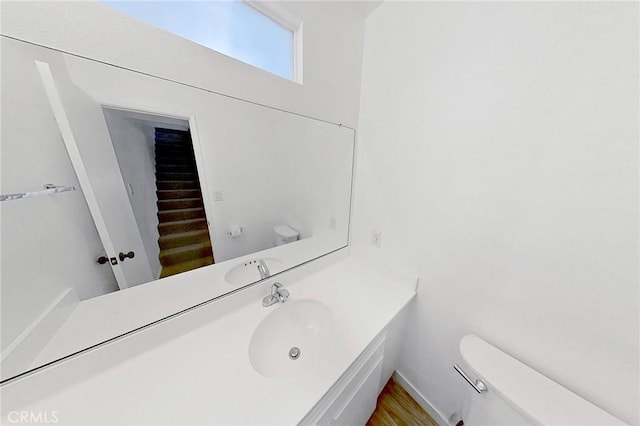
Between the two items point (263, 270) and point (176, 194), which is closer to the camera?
point (176, 194)

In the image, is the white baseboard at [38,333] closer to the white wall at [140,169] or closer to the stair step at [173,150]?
the white wall at [140,169]

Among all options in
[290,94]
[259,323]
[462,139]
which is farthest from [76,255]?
[462,139]

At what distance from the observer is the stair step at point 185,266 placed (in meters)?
0.80

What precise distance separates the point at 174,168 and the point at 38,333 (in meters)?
0.65

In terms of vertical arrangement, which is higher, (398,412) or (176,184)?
(176,184)

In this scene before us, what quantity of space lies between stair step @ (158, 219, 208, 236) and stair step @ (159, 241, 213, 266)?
0.08 metres

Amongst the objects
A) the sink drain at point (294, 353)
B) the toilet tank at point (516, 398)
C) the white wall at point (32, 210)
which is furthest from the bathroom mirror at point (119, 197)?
the toilet tank at point (516, 398)

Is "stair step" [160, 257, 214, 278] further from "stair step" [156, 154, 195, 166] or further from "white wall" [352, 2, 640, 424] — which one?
"white wall" [352, 2, 640, 424]

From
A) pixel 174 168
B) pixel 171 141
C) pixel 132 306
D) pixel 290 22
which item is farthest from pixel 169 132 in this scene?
pixel 290 22

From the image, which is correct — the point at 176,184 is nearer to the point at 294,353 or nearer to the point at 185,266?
the point at 185,266

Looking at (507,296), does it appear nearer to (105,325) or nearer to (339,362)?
(339,362)

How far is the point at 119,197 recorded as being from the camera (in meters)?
0.70

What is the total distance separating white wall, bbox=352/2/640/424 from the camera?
0.56 meters

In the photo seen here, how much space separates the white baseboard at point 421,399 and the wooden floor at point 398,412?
0.02m
